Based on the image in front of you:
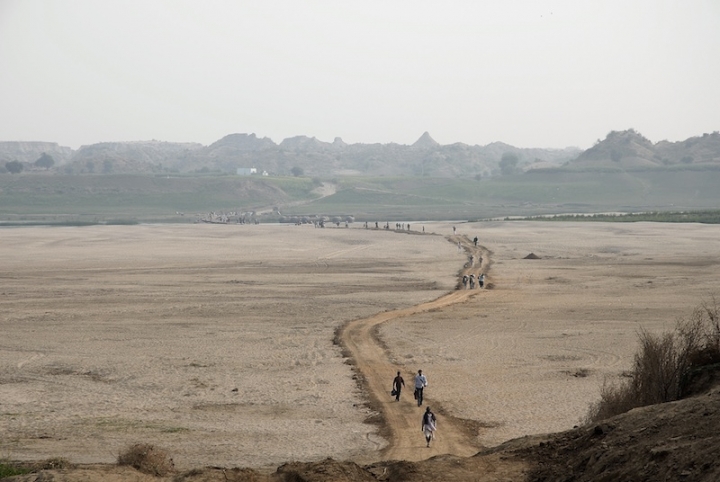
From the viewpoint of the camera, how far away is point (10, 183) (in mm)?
132500

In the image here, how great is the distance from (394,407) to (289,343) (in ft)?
24.3

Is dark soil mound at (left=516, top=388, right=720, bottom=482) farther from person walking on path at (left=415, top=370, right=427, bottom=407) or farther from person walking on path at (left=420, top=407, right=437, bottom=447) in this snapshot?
person walking on path at (left=415, top=370, right=427, bottom=407)

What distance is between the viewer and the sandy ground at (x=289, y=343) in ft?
55.9

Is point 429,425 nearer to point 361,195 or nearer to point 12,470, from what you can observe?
point 12,470

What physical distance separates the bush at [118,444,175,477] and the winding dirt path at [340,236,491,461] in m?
4.49

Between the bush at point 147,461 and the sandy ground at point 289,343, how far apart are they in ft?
8.56

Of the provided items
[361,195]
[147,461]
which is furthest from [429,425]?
[361,195]

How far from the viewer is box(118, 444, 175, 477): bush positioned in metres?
11.9

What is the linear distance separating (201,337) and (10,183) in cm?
11810

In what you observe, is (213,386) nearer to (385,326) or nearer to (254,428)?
(254,428)

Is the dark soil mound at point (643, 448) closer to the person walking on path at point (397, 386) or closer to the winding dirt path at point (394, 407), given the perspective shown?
the winding dirt path at point (394, 407)

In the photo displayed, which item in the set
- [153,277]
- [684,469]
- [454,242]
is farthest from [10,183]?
[684,469]

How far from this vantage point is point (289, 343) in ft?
83.8

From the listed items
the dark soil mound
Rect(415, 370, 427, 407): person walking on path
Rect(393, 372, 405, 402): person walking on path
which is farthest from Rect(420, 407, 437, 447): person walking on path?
the dark soil mound
